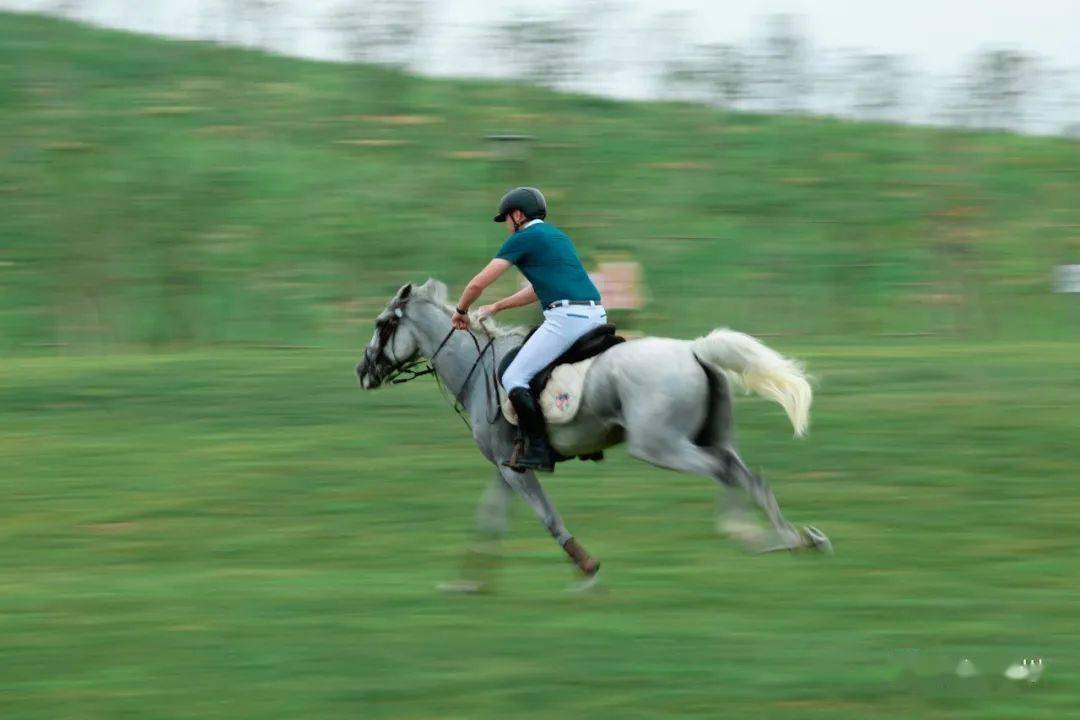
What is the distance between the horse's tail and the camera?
1083 centimetres

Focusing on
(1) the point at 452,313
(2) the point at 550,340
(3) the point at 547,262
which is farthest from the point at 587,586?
(1) the point at 452,313

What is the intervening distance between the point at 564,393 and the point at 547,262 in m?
0.80

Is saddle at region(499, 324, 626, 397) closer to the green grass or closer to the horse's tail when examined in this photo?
the horse's tail

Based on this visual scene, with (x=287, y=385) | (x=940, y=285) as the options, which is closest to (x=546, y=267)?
(x=287, y=385)

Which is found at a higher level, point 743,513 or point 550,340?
point 550,340

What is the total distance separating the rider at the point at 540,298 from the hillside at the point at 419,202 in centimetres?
1347

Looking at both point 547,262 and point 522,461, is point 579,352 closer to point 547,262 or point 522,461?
point 547,262

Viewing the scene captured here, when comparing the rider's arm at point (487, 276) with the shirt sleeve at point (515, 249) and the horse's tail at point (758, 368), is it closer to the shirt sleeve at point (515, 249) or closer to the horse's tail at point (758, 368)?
the shirt sleeve at point (515, 249)

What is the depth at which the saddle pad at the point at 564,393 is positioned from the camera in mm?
11250

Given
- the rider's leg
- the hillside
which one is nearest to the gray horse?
the rider's leg

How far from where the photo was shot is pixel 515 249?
37.0 feet

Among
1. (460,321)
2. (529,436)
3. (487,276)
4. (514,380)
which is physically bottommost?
(529,436)

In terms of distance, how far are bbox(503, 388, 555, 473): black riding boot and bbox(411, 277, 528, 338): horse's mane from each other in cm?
60

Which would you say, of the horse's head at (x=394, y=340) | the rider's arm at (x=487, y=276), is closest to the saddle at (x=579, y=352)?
the rider's arm at (x=487, y=276)
